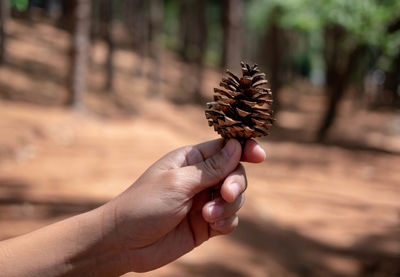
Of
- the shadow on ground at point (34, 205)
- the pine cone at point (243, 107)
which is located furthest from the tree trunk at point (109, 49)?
the pine cone at point (243, 107)

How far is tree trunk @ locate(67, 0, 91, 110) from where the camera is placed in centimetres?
1120

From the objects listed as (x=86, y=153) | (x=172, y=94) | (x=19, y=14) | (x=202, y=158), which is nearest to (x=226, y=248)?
(x=202, y=158)

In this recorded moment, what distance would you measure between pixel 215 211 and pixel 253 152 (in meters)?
0.43

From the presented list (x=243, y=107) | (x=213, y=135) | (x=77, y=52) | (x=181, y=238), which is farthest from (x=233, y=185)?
(x=213, y=135)

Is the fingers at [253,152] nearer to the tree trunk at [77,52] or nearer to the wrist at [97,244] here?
the wrist at [97,244]

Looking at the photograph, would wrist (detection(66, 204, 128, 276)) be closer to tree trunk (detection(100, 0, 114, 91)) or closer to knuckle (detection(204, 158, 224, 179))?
knuckle (detection(204, 158, 224, 179))

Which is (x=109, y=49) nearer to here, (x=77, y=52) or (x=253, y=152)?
(x=77, y=52)

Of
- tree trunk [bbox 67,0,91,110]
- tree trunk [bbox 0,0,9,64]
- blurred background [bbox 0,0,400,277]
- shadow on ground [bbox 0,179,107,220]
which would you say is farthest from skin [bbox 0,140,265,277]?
tree trunk [bbox 0,0,9,64]

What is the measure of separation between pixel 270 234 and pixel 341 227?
6.07 ft

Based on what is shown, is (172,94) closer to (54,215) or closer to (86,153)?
(86,153)

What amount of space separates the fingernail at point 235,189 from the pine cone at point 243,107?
30 centimetres

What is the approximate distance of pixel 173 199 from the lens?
2201mm

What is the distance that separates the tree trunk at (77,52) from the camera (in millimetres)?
11203

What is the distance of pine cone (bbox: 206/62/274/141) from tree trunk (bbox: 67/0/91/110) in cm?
1028
